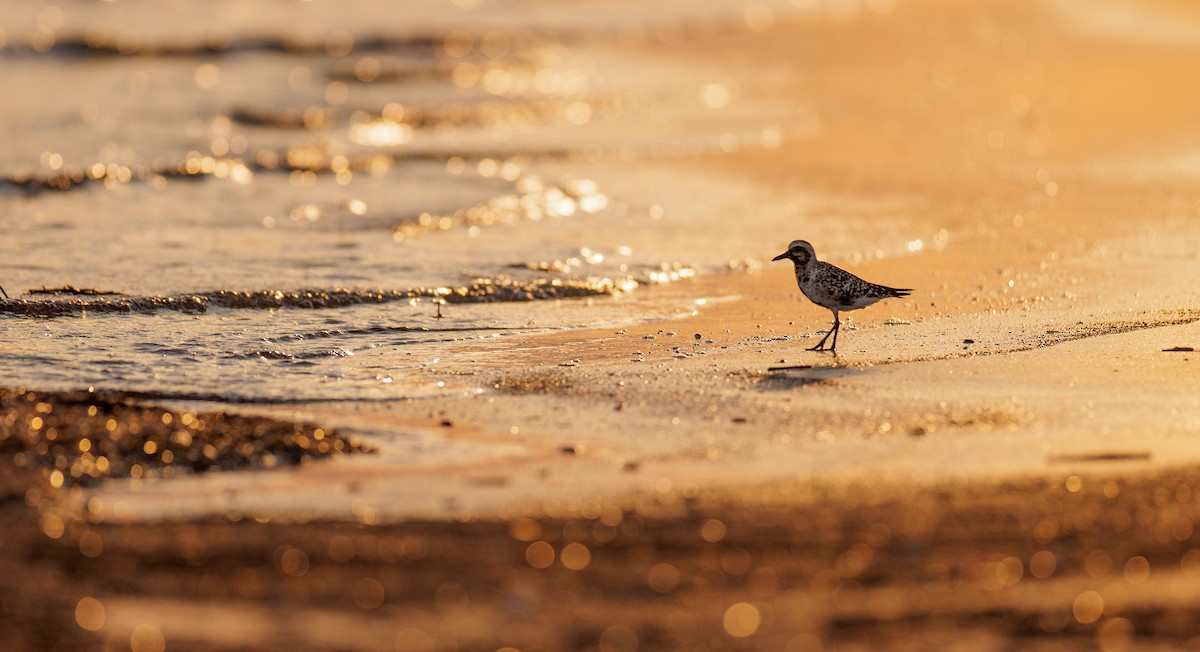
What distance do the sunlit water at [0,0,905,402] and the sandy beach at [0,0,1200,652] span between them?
0.46 meters

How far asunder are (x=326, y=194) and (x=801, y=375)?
794 cm

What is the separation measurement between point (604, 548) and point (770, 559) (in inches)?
21.7

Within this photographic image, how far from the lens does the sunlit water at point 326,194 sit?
9.02 metres

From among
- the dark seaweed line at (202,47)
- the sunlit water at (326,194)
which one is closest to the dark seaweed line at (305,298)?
the sunlit water at (326,194)

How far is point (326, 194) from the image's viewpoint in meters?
14.9

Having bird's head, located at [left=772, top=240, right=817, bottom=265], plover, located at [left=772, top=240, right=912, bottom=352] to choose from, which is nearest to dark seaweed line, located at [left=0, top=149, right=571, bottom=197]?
bird's head, located at [left=772, top=240, right=817, bottom=265]

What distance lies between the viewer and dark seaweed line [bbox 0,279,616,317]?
9602 millimetres

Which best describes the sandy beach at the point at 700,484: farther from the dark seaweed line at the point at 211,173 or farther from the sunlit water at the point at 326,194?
the dark seaweed line at the point at 211,173

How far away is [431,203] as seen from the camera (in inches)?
563

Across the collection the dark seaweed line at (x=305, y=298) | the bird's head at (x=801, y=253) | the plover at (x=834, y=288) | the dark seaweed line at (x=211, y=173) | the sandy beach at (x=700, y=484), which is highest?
the dark seaweed line at (x=211, y=173)

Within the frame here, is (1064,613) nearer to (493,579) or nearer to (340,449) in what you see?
(493,579)

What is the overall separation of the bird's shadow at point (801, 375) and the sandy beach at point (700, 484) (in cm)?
3

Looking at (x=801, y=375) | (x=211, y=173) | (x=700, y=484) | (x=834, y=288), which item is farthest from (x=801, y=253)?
(x=211, y=173)

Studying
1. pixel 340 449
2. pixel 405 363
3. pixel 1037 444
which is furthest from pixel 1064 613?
pixel 405 363
